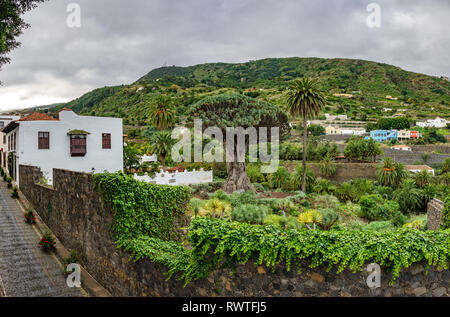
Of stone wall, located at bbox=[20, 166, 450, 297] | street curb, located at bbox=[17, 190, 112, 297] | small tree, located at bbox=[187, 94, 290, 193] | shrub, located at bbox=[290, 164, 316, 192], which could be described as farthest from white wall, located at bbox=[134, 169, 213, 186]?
stone wall, located at bbox=[20, 166, 450, 297]

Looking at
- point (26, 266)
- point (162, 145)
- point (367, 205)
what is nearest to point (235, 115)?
point (162, 145)

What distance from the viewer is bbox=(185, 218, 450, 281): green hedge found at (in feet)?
16.9

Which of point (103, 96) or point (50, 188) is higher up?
point (103, 96)

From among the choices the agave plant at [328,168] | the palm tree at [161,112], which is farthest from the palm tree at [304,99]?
the palm tree at [161,112]

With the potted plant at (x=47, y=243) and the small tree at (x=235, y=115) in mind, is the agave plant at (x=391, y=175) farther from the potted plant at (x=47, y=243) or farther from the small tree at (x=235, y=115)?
the potted plant at (x=47, y=243)

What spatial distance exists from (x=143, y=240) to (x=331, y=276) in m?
4.47

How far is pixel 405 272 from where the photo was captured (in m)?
5.38

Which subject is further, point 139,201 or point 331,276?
point 139,201

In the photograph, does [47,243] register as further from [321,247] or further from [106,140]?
[106,140]

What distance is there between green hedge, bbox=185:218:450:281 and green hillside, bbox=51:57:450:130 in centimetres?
6587
